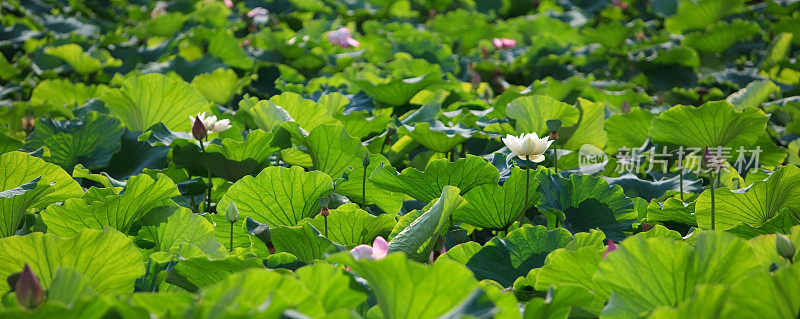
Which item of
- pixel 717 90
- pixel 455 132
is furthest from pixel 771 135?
pixel 455 132

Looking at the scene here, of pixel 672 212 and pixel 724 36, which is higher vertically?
pixel 672 212

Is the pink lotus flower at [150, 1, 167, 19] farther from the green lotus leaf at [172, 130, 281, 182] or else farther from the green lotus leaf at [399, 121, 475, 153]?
the green lotus leaf at [399, 121, 475, 153]

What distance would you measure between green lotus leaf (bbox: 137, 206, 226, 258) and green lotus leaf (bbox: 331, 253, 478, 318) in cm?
47

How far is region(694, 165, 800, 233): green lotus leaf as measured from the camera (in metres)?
1.29

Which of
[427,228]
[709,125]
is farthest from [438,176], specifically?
[709,125]

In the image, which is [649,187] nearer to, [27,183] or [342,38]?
[27,183]

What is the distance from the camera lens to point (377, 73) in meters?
2.53

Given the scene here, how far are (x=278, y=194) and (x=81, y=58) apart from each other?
184cm

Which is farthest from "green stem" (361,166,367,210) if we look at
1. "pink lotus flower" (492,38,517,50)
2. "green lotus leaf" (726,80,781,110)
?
"pink lotus flower" (492,38,517,50)

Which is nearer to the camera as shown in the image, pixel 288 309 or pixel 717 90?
pixel 288 309

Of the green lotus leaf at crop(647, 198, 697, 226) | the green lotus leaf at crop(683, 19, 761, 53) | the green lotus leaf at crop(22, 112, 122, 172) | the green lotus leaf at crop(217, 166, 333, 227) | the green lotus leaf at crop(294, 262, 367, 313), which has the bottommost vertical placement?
the green lotus leaf at crop(683, 19, 761, 53)

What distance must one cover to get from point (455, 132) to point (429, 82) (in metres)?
0.47

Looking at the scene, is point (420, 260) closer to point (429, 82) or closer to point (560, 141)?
point (560, 141)

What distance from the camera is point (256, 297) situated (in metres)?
0.76
